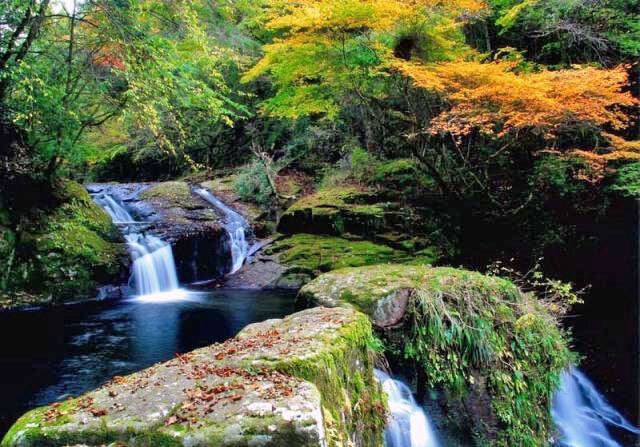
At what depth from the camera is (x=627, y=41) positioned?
32.2ft

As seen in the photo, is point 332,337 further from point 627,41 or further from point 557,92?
point 627,41

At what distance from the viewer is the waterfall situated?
10555mm

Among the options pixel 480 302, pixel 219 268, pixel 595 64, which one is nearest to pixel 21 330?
pixel 219 268

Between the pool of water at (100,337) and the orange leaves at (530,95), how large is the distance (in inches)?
218

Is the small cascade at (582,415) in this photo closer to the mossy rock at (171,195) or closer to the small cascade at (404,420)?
the small cascade at (404,420)

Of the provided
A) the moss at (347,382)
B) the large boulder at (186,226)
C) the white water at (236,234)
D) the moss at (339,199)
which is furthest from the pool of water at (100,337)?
the moss at (347,382)

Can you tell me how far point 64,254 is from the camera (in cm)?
980

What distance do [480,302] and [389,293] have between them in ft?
3.60

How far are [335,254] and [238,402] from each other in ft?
30.2

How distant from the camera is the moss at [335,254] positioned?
36.3 ft

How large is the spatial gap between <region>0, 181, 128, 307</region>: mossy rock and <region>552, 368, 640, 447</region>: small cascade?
29.4ft

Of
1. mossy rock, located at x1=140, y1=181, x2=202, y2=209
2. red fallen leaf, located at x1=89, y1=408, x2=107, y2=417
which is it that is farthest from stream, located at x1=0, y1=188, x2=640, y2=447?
mossy rock, located at x1=140, y1=181, x2=202, y2=209

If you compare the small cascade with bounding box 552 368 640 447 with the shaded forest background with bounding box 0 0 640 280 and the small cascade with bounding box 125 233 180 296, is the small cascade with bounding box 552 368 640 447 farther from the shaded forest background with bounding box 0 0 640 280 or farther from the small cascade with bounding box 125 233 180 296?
the small cascade with bounding box 125 233 180 296

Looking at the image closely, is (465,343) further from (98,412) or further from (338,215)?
(338,215)
